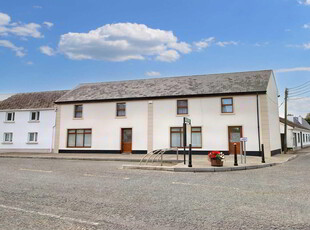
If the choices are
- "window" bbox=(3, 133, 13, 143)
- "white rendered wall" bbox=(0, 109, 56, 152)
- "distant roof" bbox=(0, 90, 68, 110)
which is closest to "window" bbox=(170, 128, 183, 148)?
"white rendered wall" bbox=(0, 109, 56, 152)

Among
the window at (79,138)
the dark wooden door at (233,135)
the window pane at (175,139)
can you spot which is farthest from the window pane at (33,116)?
the dark wooden door at (233,135)

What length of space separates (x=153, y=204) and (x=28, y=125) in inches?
1009

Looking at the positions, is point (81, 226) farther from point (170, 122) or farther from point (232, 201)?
point (170, 122)

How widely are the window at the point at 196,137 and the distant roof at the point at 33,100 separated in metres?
15.6

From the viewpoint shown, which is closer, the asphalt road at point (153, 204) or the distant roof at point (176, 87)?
the asphalt road at point (153, 204)

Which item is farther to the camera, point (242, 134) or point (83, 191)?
point (242, 134)

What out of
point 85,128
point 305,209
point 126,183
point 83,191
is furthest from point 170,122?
point 305,209

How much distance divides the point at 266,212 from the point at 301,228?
101cm

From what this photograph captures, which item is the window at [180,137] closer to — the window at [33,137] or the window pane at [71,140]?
the window pane at [71,140]

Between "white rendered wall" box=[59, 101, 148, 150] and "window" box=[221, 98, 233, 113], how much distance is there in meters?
6.97

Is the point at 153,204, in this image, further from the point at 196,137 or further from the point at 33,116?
the point at 33,116

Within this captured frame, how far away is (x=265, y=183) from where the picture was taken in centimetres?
889

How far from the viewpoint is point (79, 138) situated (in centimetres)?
2525

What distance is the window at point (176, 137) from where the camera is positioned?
22.5m
